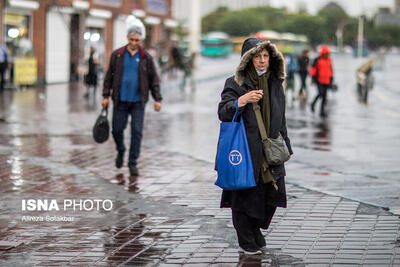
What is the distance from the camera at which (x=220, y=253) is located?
5.75m

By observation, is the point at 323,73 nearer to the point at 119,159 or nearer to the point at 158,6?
the point at 119,159

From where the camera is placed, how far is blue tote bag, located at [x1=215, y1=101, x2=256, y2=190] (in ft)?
17.9

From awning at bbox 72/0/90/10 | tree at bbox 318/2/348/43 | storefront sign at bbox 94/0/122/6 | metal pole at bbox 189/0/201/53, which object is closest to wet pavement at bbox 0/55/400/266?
awning at bbox 72/0/90/10

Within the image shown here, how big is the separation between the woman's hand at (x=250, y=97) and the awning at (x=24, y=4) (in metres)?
26.4

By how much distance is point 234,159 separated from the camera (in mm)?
5492

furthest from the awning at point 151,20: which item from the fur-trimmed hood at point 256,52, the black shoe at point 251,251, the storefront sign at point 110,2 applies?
the black shoe at point 251,251

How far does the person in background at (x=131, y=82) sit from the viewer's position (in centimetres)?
923

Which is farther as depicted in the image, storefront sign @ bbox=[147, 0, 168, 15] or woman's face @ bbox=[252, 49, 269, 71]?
storefront sign @ bbox=[147, 0, 168, 15]

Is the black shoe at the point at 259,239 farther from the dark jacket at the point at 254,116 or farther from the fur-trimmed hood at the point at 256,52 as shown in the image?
the fur-trimmed hood at the point at 256,52

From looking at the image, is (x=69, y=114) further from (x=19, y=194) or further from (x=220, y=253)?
(x=220, y=253)

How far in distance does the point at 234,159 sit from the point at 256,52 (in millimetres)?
764

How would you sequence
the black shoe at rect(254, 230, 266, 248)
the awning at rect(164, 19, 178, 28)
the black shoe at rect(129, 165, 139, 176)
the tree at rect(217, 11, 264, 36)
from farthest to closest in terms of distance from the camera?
1. the tree at rect(217, 11, 264, 36)
2. the awning at rect(164, 19, 178, 28)
3. the black shoe at rect(129, 165, 139, 176)
4. the black shoe at rect(254, 230, 266, 248)

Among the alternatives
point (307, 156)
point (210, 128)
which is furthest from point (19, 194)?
point (210, 128)

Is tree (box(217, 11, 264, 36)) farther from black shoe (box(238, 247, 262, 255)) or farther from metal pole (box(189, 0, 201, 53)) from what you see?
black shoe (box(238, 247, 262, 255))
